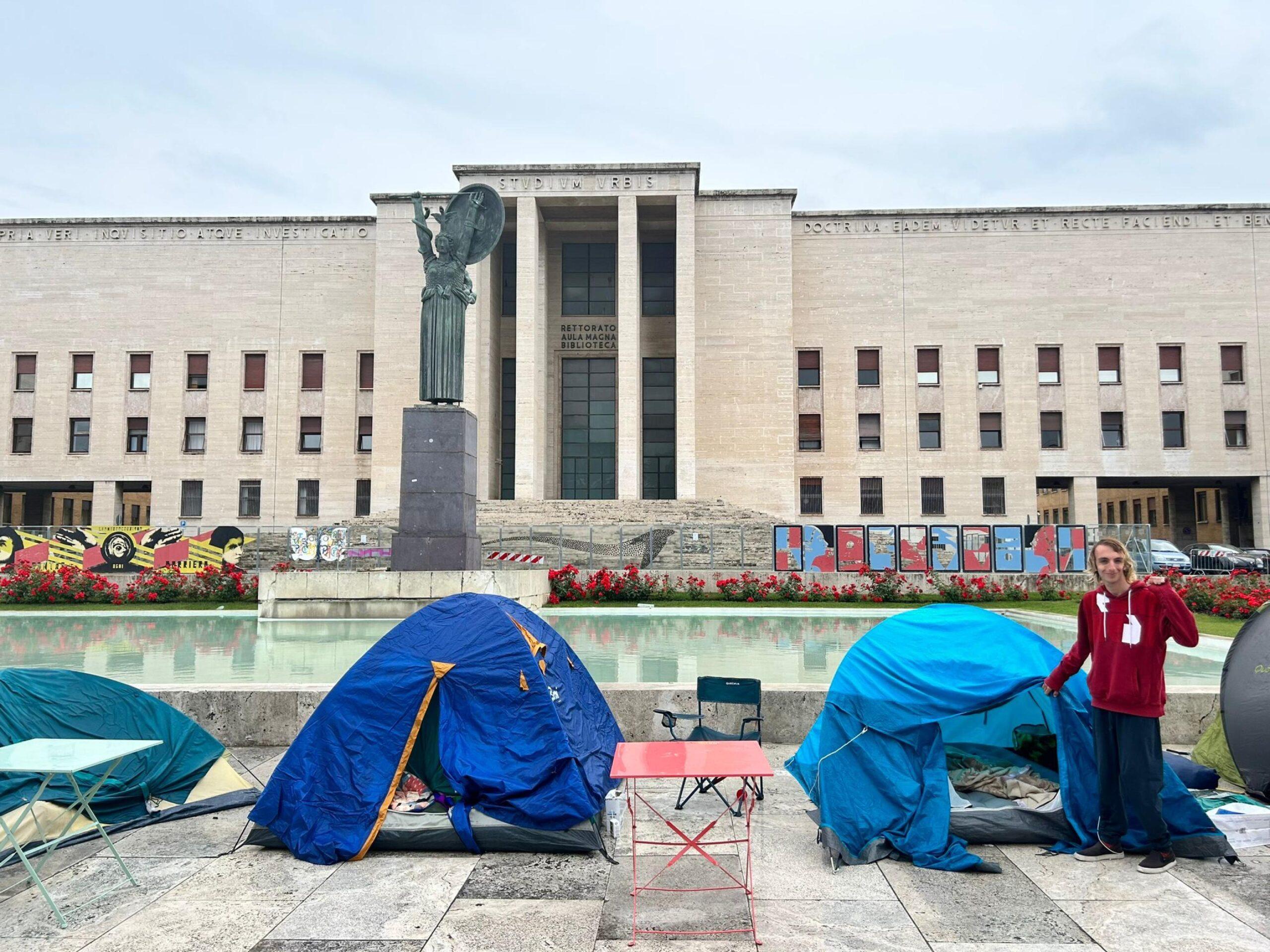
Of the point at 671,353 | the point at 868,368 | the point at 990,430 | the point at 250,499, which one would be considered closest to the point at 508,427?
the point at 671,353

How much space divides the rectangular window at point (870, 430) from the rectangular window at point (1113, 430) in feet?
33.4

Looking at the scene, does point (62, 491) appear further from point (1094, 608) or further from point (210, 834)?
point (1094, 608)

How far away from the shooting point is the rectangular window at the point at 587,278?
4459 cm

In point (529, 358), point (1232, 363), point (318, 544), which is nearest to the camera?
point (318, 544)

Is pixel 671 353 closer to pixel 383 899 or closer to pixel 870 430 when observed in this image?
pixel 870 430

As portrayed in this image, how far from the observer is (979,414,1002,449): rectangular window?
42.7 metres

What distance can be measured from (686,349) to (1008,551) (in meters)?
16.7

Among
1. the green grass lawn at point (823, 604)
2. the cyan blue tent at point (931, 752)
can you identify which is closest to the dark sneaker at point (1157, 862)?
the cyan blue tent at point (931, 752)

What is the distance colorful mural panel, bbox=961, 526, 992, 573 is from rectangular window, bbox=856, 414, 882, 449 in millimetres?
14422

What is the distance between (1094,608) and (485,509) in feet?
107

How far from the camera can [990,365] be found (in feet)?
141

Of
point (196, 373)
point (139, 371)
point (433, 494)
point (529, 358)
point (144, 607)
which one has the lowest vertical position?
point (144, 607)

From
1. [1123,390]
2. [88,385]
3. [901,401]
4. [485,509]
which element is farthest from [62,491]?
[1123,390]

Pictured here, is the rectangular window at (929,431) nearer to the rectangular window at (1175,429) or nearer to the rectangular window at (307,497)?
the rectangular window at (1175,429)
